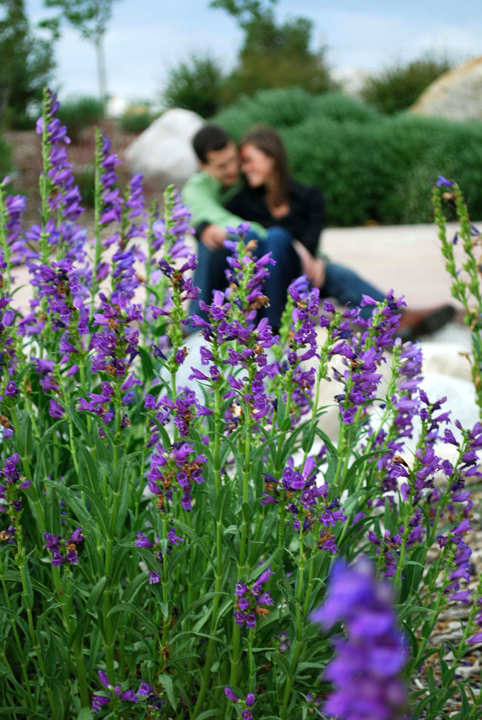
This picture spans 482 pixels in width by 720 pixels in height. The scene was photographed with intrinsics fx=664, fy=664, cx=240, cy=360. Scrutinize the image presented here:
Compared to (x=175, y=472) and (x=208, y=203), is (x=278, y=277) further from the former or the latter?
(x=175, y=472)

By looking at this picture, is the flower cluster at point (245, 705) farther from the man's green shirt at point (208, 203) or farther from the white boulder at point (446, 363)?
the man's green shirt at point (208, 203)

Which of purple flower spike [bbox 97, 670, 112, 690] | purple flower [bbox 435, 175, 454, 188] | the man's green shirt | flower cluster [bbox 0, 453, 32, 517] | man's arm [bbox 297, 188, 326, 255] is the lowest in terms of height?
man's arm [bbox 297, 188, 326, 255]

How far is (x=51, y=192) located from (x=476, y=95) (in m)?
19.5

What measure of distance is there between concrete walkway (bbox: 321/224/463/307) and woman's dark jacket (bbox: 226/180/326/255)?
112 centimetres

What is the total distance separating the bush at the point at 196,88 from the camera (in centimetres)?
2053

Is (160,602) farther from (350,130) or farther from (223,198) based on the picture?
(350,130)

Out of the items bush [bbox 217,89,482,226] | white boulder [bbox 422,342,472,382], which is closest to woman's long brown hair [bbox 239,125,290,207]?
white boulder [bbox 422,342,472,382]

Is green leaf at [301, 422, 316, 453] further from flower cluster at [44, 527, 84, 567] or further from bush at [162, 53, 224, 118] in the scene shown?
bush at [162, 53, 224, 118]

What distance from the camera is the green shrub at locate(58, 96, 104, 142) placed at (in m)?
18.1

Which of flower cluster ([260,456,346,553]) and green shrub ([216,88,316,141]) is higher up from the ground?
flower cluster ([260,456,346,553])

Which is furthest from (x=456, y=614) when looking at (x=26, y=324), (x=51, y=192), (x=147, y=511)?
(x=51, y=192)

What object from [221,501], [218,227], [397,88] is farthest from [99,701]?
[397,88]

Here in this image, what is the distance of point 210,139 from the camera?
5270mm

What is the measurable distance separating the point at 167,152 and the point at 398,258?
26.2 feet
